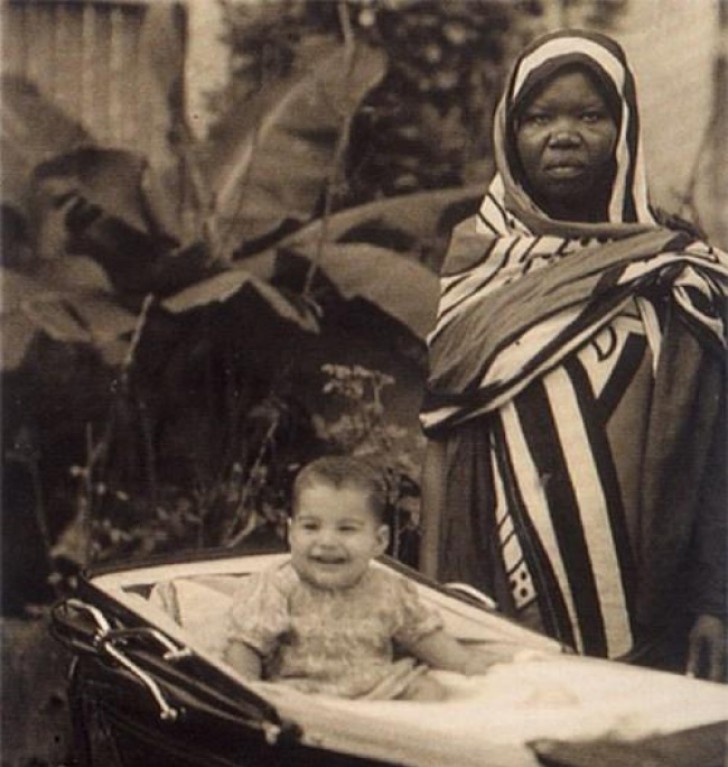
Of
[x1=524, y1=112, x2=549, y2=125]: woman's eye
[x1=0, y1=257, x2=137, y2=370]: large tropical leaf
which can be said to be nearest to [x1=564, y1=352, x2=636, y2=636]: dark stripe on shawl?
[x1=524, y1=112, x2=549, y2=125]: woman's eye

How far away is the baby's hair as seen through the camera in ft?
8.78

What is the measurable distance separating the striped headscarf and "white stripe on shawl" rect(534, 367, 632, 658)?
77 mm

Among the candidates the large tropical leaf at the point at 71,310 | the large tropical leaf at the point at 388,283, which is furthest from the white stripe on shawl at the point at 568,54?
the large tropical leaf at the point at 71,310

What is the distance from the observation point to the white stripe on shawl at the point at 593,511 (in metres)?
2.71

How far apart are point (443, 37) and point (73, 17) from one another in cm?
67

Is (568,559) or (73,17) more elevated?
(73,17)

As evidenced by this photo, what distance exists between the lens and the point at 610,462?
2.72 metres

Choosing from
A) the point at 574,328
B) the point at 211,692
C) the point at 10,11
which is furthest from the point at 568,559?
the point at 10,11

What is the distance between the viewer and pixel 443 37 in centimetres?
275

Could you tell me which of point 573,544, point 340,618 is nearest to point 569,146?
point 573,544

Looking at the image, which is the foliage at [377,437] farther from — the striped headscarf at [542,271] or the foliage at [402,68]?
the foliage at [402,68]

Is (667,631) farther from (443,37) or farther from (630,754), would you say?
(443,37)

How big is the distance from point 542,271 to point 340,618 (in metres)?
0.71

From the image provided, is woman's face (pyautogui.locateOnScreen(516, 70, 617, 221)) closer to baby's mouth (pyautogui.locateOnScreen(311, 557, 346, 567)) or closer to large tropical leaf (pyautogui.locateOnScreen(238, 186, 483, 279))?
large tropical leaf (pyautogui.locateOnScreen(238, 186, 483, 279))
